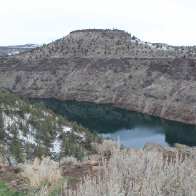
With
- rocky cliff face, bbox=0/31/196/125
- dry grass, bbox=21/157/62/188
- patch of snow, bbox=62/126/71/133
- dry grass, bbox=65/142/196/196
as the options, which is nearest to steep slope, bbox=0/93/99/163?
patch of snow, bbox=62/126/71/133

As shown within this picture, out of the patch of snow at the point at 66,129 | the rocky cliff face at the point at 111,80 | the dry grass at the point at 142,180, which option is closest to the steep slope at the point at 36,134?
the patch of snow at the point at 66,129

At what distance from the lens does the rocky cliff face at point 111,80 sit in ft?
294

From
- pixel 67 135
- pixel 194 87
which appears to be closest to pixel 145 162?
pixel 67 135

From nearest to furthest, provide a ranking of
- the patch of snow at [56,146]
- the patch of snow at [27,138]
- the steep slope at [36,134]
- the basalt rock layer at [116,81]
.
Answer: the steep slope at [36,134] < the patch of snow at [56,146] < the patch of snow at [27,138] < the basalt rock layer at [116,81]

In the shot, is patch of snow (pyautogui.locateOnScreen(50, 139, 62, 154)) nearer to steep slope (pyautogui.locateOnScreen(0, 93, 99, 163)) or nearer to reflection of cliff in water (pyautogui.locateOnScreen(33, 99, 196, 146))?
steep slope (pyautogui.locateOnScreen(0, 93, 99, 163))

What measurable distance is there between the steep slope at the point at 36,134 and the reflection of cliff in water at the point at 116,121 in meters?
27.8

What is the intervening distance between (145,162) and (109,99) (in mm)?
92416

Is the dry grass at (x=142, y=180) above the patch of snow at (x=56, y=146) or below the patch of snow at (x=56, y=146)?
above

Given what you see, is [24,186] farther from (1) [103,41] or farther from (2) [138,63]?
(1) [103,41]

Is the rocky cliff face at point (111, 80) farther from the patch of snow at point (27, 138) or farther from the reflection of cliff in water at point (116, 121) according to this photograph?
the patch of snow at point (27, 138)

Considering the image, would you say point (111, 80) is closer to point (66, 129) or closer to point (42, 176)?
point (66, 129)

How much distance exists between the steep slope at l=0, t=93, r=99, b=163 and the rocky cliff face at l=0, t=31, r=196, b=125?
47.7 metres

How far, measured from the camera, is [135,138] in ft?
204

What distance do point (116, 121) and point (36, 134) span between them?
48152 mm
